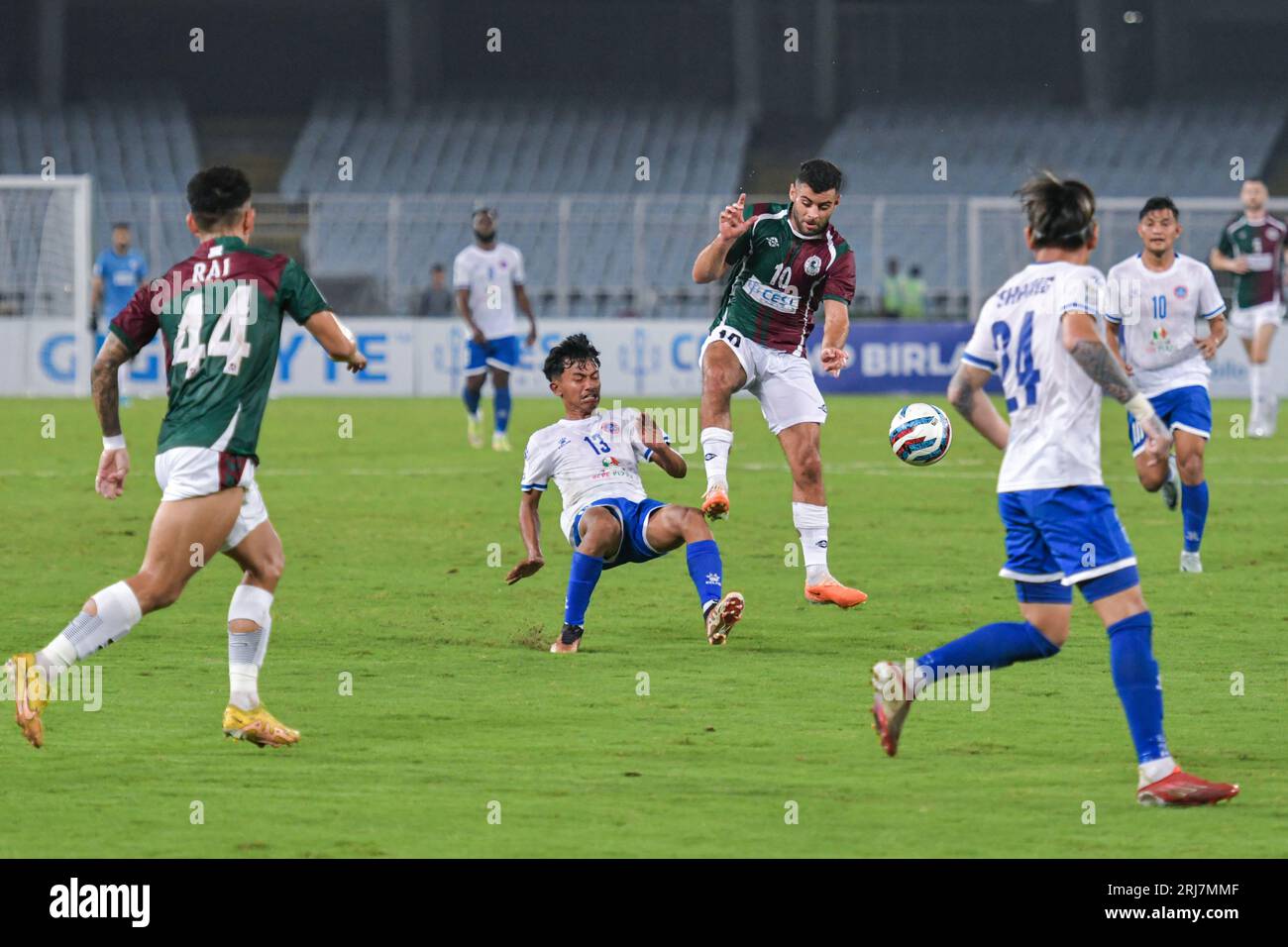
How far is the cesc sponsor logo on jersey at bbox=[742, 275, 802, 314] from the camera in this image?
36.3ft

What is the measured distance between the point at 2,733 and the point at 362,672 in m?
1.86

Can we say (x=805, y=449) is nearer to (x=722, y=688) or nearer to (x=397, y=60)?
(x=722, y=688)

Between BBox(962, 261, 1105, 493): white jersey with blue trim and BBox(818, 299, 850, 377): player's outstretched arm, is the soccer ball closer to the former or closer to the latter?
BBox(818, 299, 850, 377): player's outstretched arm

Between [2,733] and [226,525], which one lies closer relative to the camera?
[226,525]

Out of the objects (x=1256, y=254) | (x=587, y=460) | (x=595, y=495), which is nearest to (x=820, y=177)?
(x=587, y=460)

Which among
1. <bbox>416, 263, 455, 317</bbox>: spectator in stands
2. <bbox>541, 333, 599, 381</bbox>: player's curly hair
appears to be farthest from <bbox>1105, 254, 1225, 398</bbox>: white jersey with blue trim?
<bbox>416, 263, 455, 317</bbox>: spectator in stands

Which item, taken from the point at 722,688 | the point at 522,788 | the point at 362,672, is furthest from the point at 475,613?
the point at 522,788

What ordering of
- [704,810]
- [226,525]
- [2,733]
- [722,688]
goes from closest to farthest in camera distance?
[704,810] → [226,525] → [2,733] → [722,688]

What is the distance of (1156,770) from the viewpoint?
6.33m

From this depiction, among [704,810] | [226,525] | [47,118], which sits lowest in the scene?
[704,810]

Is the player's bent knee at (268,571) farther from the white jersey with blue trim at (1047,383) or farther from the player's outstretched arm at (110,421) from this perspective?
the white jersey with blue trim at (1047,383)

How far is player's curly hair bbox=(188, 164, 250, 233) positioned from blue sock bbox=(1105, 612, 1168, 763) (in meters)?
3.46

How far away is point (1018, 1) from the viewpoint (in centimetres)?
4553

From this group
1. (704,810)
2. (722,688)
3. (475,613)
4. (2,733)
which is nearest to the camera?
(704,810)
